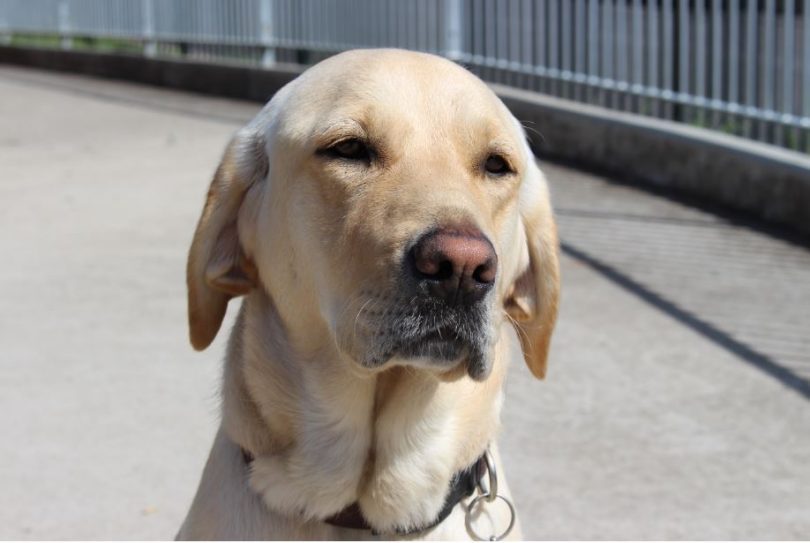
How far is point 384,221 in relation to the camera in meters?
2.98

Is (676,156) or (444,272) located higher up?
(444,272)

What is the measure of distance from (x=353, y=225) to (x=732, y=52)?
6.48m

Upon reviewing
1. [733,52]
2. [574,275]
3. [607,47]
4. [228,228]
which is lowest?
[574,275]

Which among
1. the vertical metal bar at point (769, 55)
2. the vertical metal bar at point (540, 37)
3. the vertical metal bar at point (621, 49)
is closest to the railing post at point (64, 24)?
the vertical metal bar at point (540, 37)

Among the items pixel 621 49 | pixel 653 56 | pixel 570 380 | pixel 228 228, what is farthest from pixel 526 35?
pixel 228 228

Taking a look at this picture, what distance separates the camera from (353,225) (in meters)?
3.07

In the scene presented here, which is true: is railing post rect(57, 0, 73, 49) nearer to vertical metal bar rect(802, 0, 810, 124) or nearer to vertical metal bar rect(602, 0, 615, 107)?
vertical metal bar rect(602, 0, 615, 107)

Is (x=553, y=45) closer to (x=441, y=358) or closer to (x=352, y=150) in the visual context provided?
(x=352, y=150)

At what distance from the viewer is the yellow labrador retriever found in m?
3.11

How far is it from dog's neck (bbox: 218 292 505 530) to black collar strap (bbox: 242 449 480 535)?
0.02m

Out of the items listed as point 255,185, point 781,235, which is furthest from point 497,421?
point 781,235

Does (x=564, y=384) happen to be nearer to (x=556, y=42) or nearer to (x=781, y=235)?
(x=781, y=235)

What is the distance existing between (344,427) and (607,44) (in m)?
7.58

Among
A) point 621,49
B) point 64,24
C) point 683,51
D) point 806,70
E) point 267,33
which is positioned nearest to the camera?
point 806,70
